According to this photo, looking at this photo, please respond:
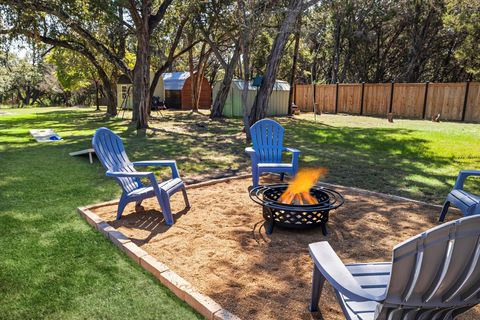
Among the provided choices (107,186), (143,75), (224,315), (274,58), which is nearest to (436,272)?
(224,315)

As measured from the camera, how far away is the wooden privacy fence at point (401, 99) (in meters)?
16.7

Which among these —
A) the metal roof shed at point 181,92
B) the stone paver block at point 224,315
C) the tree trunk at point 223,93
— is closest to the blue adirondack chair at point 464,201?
the stone paver block at point 224,315

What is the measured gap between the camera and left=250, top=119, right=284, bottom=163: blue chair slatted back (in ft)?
17.7

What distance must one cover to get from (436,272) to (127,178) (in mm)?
3308

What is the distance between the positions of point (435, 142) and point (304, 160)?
4347mm

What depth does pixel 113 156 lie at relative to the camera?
13.5 ft

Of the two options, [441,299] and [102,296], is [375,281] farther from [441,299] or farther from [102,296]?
[102,296]

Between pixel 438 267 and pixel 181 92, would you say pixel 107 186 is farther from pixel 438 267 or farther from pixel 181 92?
pixel 181 92

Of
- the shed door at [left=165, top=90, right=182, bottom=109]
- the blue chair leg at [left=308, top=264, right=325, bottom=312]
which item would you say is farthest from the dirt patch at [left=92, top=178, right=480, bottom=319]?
the shed door at [left=165, top=90, right=182, bottom=109]

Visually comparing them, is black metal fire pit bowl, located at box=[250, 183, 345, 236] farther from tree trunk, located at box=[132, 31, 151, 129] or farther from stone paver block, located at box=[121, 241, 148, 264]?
tree trunk, located at box=[132, 31, 151, 129]

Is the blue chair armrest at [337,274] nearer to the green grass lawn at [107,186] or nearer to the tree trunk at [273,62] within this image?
the green grass lawn at [107,186]

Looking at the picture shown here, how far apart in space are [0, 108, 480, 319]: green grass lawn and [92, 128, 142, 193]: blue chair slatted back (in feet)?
2.16

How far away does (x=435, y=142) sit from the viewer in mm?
9359

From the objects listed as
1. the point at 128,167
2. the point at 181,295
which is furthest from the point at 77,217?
the point at 181,295
